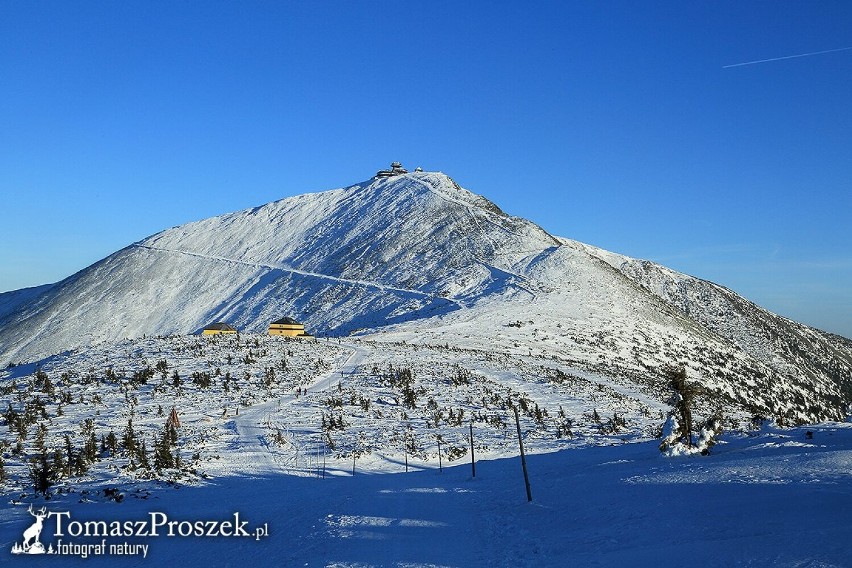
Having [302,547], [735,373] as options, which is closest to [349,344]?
[302,547]

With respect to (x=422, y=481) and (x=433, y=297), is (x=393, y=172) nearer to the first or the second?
(x=433, y=297)

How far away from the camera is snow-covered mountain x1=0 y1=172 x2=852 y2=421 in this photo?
209 feet

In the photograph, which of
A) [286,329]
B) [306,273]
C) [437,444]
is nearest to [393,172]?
[306,273]

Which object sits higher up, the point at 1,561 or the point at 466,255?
the point at 466,255

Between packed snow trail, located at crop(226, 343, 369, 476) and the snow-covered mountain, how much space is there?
2486cm

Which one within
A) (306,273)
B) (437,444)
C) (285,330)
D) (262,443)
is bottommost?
(437,444)

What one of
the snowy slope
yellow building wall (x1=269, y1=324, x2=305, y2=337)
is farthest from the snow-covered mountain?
the snowy slope

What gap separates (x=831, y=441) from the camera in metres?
14.1

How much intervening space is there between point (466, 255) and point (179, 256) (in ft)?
198

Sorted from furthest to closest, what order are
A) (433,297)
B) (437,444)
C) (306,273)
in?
(306,273), (433,297), (437,444)

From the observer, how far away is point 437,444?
2469 centimetres

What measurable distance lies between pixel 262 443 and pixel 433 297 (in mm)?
58942

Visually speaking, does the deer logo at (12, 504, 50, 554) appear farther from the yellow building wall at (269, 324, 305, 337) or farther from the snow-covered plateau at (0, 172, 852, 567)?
the yellow building wall at (269, 324, 305, 337)

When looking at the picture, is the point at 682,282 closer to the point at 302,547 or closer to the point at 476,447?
the point at 476,447
